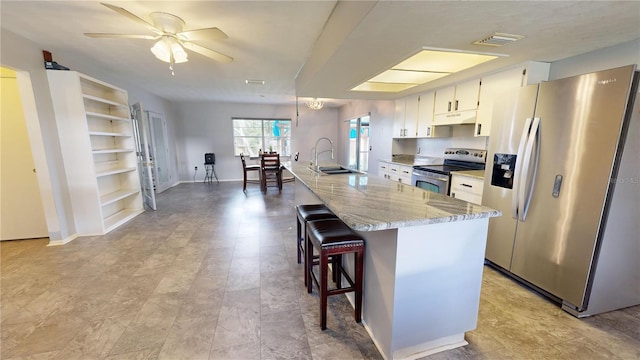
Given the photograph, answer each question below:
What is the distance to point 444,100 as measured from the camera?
346 cm

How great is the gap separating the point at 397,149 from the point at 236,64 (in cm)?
321

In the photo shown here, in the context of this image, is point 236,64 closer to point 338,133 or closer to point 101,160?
point 101,160

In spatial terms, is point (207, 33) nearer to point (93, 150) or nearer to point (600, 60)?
point (93, 150)

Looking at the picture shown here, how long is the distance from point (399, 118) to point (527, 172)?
2772 millimetres

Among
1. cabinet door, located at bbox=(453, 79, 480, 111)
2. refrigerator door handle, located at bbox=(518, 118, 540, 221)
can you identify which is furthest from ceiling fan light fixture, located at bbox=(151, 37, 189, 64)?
cabinet door, located at bbox=(453, 79, 480, 111)

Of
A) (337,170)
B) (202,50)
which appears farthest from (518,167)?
(202,50)

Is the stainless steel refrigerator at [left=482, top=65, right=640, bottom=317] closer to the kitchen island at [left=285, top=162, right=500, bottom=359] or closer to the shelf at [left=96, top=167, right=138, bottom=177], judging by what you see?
the kitchen island at [left=285, top=162, right=500, bottom=359]

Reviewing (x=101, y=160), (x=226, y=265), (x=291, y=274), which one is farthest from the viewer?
(x=101, y=160)

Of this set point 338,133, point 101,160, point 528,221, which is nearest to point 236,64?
point 101,160

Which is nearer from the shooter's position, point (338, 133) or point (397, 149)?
point (397, 149)

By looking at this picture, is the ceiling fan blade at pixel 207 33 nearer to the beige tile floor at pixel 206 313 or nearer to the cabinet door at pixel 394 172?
the beige tile floor at pixel 206 313

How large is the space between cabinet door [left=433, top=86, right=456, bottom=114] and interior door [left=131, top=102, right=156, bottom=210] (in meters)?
4.81

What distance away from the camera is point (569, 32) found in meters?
1.74

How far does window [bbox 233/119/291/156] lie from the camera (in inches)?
291
